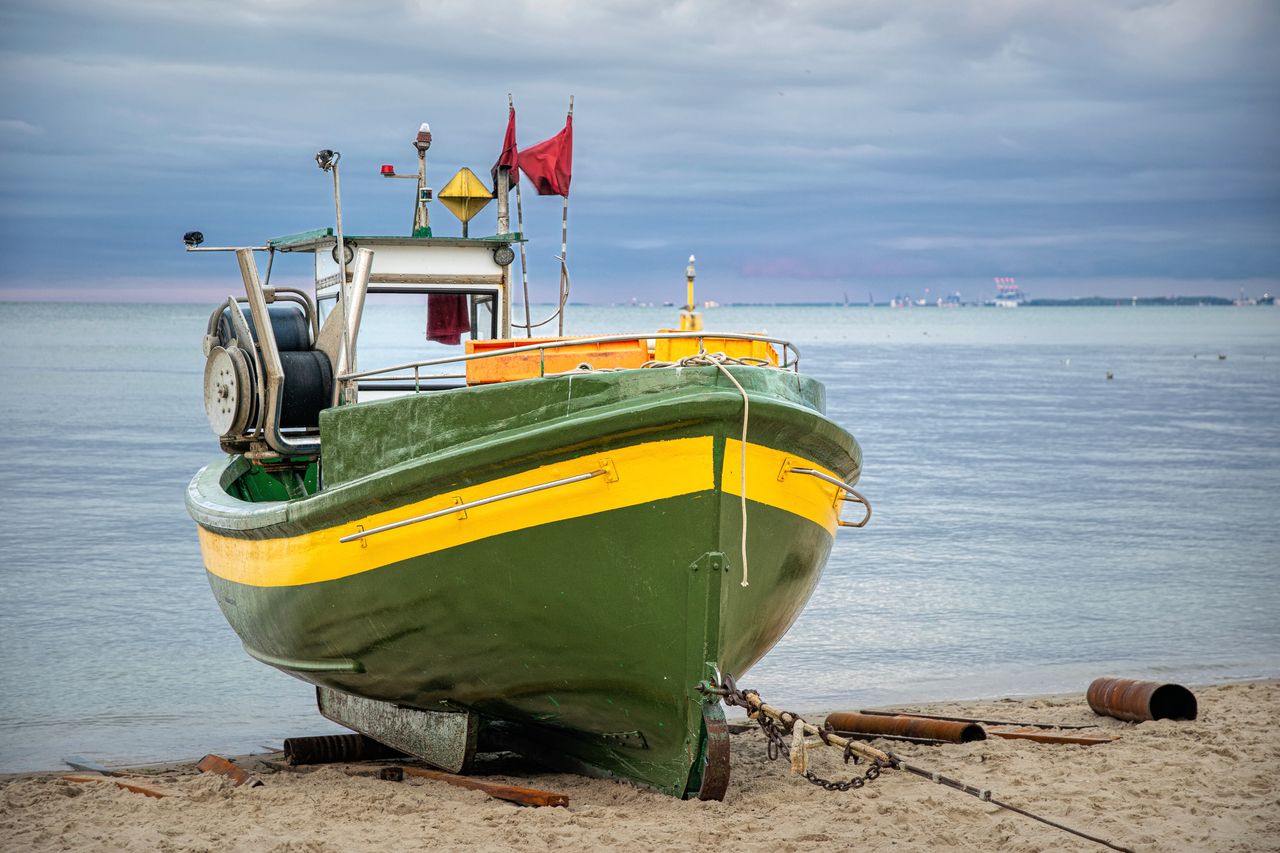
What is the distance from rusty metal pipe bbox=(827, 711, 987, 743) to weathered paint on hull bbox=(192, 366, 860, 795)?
149 centimetres

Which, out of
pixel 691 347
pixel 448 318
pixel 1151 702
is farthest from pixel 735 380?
pixel 1151 702

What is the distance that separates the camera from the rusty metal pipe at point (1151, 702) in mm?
9422

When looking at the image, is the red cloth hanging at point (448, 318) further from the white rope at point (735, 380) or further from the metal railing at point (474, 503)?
the white rope at point (735, 380)

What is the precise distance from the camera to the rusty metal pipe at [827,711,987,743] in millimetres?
8945

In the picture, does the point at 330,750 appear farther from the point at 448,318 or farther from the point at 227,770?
the point at 448,318

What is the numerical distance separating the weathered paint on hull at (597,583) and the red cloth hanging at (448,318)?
2.17 meters

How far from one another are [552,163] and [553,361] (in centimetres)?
279

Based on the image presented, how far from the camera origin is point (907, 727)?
912 centimetres

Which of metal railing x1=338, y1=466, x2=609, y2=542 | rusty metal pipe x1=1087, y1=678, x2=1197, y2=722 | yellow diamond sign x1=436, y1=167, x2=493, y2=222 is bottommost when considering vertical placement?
rusty metal pipe x1=1087, y1=678, x2=1197, y2=722

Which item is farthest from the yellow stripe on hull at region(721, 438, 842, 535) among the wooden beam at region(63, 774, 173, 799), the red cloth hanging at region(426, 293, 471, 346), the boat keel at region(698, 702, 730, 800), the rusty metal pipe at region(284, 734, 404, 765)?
the wooden beam at region(63, 774, 173, 799)

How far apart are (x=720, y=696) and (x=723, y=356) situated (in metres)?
1.70

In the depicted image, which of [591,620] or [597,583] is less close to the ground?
[597,583]

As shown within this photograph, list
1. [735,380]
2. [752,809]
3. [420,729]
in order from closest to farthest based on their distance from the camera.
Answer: [735,380], [752,809], [420,729]

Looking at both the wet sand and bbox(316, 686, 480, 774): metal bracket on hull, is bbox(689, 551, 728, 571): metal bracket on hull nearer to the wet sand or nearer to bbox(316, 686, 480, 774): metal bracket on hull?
the wet sand
